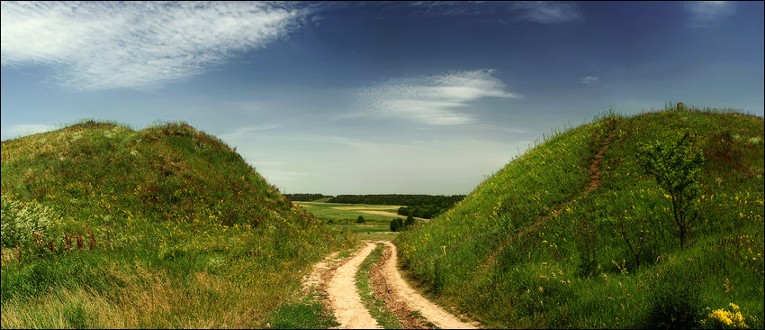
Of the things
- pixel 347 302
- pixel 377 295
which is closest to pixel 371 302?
pixel 347 302

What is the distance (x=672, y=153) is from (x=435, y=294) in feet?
31.5

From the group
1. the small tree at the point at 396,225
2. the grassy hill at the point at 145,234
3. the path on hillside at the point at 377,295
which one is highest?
the grassy hill at the point at 145,234

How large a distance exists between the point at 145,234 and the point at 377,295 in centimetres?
1546

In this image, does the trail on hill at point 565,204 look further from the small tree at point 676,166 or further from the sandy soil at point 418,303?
the small tree at point 676,166

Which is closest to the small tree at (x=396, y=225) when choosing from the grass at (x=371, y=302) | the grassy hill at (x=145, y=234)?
the grassy hill at (x=145, y=234)

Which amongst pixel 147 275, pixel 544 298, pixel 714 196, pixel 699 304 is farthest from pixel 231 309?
pixel 714 196

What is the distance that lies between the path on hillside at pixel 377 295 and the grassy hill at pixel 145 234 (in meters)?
1.09

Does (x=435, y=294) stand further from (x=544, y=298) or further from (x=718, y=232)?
(x=718, y=232)

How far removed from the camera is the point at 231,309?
1167cm

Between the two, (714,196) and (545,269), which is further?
(714,196)

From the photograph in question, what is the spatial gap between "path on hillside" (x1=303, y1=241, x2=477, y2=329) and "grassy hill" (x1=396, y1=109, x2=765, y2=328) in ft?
3.40

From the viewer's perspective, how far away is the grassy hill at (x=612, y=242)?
34.7 feet

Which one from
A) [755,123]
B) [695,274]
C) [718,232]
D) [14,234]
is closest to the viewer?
[695,274]

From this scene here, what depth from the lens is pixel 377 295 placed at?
50.4 feet
